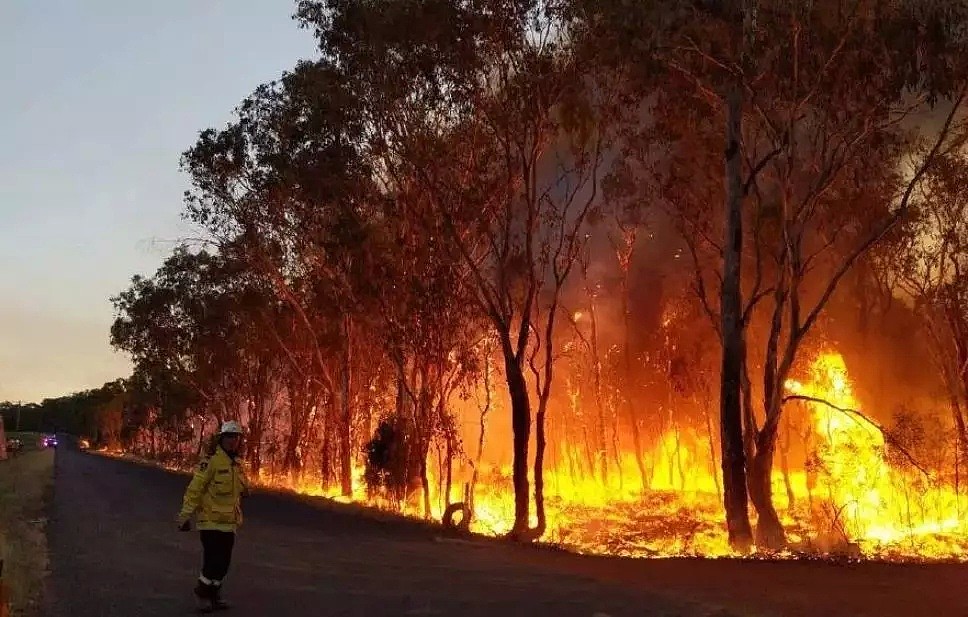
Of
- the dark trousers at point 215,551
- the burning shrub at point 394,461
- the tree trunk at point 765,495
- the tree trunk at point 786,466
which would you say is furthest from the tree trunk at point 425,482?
the dark trousers at point 215,551

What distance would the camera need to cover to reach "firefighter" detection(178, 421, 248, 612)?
326 inches

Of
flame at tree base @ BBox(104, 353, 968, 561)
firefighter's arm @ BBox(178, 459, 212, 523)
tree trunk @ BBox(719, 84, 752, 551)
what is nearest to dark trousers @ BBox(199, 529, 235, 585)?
firefighter's arm @ BBox(178, 459, 212, 523)

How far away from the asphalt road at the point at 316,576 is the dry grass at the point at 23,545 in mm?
234

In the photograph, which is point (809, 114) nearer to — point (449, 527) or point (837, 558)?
point (837, 558)

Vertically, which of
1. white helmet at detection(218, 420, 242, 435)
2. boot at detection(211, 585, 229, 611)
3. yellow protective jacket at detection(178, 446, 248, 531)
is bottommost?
boot at detection(211, 585, 229, 611)

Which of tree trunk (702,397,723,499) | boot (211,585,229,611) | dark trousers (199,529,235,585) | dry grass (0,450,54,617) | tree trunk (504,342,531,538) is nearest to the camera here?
dark trousers (199,529,235,585)

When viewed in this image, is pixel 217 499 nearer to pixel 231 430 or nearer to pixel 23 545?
pixel 231 430

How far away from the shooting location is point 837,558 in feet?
50.5

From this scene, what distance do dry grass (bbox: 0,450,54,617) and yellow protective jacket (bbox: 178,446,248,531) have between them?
1.63 m

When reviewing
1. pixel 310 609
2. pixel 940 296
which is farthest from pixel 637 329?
pixel 310 609

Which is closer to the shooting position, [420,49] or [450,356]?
[420,49]

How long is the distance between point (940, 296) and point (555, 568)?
19178mm

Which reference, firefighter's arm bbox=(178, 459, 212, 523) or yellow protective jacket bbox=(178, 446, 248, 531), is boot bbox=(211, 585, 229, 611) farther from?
firefighter's arm bbox=(178, 459, 212, 523)

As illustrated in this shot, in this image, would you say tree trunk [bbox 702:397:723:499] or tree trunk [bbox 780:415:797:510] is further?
tree trunk [bbox 702:397:723:499]
